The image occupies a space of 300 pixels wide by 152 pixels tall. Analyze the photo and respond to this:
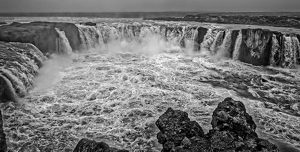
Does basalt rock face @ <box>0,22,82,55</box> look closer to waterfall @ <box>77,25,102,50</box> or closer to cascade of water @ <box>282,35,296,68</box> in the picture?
waterfall @ <box>77,25,102,50</box>

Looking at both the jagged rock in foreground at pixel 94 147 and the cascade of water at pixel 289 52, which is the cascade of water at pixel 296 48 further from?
the jagged rock in foreground at pixel 94 147

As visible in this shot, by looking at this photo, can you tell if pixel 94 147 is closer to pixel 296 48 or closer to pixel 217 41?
pixel 296 48

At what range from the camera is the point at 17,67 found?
41.9 feet

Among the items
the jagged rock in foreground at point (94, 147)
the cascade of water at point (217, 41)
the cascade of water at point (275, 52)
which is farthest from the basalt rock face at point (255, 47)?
the jagged rock in foreground at point (94, 147)

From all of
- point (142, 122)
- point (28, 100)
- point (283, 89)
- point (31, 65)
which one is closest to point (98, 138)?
point (142, 122)

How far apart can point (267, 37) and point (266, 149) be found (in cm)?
1580

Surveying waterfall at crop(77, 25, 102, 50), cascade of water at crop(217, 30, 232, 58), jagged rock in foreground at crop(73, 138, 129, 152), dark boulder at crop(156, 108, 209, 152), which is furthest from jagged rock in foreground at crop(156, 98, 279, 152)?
waterfall at crop(77, 25, 102, 50)

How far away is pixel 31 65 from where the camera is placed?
47.5ft

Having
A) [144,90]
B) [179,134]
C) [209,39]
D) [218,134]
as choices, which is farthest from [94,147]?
[209,39]

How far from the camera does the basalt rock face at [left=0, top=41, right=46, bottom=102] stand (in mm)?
11133

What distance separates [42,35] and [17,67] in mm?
6993

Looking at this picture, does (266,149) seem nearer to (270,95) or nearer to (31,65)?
(270,95)

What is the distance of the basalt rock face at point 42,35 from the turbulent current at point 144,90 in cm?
64

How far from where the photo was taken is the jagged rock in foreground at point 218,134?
239 inches
